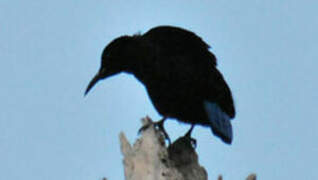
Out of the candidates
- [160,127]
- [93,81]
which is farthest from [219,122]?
[93,81]

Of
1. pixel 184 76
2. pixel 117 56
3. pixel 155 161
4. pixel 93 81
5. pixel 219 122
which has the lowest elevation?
pixel 155 161

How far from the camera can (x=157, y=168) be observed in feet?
14.8

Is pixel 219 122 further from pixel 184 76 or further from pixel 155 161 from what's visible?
pixel 155 161

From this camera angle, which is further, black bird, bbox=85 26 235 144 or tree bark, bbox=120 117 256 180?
black bird, bbox=85 26 235 144

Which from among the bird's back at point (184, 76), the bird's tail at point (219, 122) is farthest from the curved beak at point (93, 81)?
the bird's tail at point (219, 122)

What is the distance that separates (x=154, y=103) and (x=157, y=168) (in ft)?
6.54

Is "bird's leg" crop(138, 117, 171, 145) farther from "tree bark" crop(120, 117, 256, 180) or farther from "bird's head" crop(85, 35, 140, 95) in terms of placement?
"bird's head" crop(85, 35, 140, 95)

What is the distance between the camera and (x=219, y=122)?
5766 millimetres

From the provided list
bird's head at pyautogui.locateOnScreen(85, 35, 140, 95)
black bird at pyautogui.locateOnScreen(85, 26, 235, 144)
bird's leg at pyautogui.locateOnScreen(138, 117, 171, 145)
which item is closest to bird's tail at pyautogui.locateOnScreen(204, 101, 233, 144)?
black bird at pyautogui.locateOnScreen(85, 26, 235, 144)

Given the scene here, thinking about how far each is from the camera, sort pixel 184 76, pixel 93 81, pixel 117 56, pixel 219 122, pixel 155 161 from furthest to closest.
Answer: pixel 117 56 → pixel 93 81 → pixel 184 76 → pixel 219 122 → pixel 155 161

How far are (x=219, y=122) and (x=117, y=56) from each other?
123cm

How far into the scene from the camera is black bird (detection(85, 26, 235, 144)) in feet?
19.6

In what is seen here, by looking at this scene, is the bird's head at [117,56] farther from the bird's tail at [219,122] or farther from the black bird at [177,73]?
the bird's tail at [219,122]

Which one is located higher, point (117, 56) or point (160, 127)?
point (117, 56)
